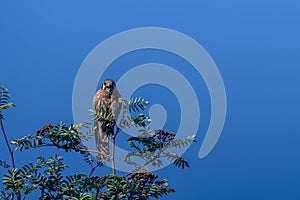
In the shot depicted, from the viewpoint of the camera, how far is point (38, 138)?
6.06ft

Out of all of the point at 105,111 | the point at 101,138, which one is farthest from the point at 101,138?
the point at 105,111

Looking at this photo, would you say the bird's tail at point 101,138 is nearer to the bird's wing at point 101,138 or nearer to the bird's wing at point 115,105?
the bird's wing at point 101,138

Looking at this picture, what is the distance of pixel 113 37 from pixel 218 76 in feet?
2.14

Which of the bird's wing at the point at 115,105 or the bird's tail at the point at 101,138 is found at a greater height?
the bird's wing at the point at 115,105

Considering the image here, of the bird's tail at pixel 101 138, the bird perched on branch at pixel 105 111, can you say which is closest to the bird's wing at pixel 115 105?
the bird perched on branch at pixel 105 111

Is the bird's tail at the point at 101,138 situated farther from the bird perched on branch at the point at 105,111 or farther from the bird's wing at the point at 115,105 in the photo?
the bird's wing at the point at 115,105

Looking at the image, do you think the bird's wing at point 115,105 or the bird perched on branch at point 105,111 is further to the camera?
the bird's wing at point 115,105

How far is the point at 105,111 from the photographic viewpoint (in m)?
2.17

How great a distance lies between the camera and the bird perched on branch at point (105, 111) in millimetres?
1997

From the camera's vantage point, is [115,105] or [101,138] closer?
[101,138]

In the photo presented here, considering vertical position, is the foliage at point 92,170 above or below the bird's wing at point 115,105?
below

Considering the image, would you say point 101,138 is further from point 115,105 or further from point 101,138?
point 115,105

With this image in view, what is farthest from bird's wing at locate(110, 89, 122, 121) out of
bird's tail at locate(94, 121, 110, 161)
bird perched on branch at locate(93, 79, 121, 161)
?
bird's tail at locate(94, 121, 110, 161)

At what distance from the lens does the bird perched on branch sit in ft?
6.55
